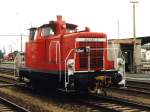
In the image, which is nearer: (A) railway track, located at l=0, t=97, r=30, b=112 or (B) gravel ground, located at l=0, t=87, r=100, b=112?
(A) railway track, located at l=0, t=97, r=30, b=112

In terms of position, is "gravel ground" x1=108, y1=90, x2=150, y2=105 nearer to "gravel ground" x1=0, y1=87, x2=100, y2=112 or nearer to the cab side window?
"gravel ground" x1=0, y1=87, x2=100, y2=112

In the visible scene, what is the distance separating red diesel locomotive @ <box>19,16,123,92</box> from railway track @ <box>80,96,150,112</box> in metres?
0.59

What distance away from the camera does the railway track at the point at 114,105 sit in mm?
13281

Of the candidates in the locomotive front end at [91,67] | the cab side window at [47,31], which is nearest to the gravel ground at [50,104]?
the locomotive front end at [91,67]

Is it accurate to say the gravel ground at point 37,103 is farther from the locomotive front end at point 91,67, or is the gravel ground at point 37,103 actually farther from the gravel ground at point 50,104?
the locomotive front end at point 91,67

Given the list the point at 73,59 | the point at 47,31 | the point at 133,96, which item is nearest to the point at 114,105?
the point at 73,59

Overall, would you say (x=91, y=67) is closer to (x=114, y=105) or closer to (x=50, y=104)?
(x=114, y=105)

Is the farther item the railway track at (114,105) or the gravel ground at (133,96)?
the gravel ground at (133,96)

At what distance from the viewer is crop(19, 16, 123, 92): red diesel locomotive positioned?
15234 mm

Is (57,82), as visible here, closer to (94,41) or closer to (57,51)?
(57,51)

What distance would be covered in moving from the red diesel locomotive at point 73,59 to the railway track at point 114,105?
591 mm

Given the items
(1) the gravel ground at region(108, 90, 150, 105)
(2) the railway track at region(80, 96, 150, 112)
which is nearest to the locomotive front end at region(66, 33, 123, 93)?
(2) the railway track at region(80, 96, 150, 112)

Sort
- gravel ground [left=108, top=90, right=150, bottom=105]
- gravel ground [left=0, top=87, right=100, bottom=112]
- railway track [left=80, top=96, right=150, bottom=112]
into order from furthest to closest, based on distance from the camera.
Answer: gravel ground [left=108, top=90, right=150, bottom=105], gravel ground [left=0, top=87, right=100, bottom=112], railway track [left=80, top=96, right=150, bottom=112]

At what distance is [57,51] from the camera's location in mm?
16359
